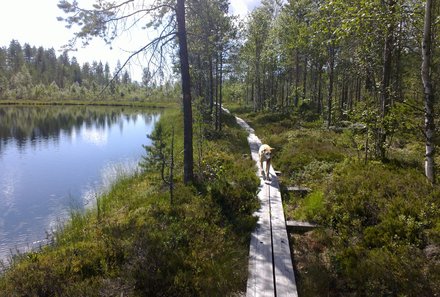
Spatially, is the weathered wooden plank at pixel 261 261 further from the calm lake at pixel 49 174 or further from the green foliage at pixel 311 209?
the calm lake at pixel 49 174

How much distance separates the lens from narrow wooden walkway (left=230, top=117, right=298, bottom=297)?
5387 millimetres

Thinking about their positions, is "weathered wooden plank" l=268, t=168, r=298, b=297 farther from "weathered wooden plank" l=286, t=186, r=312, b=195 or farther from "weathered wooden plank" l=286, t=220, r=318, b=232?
"weathered wooden plank" l=286, t=186, r=312, b=195

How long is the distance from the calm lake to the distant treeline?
43614 mm

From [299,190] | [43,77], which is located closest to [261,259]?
[299,190]

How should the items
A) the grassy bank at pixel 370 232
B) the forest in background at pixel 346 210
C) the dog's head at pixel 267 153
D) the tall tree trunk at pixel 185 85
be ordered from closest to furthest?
the grassy bank at pixel 370 232 → the forest in background at pixel 346 210 → the tall tree trunk at pixel 185 85 → the dog's head at pixel 267 153

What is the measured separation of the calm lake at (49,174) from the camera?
455 inches

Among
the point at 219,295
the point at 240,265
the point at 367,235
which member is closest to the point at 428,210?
the point at 367,235

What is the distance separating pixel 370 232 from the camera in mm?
6691

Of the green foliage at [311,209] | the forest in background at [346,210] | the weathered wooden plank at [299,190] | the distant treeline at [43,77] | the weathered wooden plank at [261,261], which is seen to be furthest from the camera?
the distant treeline at [43,77]

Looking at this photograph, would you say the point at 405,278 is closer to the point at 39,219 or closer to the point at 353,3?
the point at 353,3

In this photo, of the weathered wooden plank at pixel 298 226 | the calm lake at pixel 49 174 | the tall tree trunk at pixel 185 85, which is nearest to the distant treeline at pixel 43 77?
the calm lake at pixel 49 174

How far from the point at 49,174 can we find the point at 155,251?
597 inches

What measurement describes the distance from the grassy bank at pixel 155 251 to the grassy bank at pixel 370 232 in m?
1.43

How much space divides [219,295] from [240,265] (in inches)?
38.4
